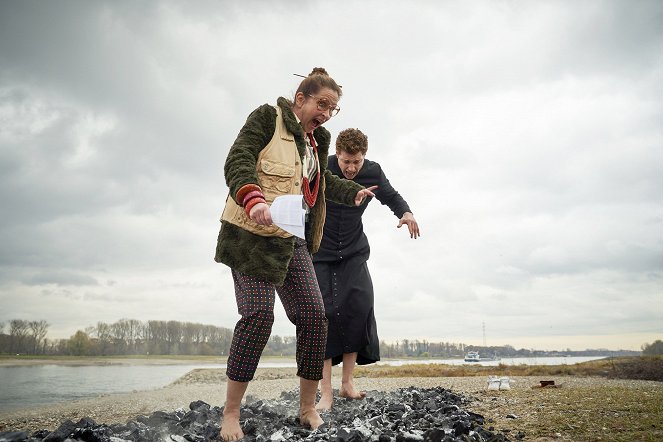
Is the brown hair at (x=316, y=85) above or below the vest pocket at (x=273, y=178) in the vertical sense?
above

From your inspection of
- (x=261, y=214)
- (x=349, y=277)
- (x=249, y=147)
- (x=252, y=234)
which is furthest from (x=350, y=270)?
(x=261, y=214)

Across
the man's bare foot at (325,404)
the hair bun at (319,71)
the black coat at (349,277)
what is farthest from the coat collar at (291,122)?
the man's bare foot at (325,404)

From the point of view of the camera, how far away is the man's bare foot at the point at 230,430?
250 centimetres

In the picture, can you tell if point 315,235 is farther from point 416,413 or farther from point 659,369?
point 659,369

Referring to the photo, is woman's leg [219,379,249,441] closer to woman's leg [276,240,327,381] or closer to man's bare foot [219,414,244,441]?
man's bare foot [219,414,244,441]

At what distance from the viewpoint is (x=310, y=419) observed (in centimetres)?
290

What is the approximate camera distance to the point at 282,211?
2.50m

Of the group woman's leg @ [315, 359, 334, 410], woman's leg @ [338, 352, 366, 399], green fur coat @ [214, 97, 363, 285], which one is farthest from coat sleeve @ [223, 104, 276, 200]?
woman's leg @ [338, 352, 366, 399]

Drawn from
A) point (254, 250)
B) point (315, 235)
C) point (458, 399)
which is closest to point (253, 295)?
point (254, 250)

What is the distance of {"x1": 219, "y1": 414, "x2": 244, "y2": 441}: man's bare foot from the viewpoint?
250 cm

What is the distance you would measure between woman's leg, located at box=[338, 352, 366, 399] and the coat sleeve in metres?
2.71

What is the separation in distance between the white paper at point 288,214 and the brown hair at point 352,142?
7.12 ft

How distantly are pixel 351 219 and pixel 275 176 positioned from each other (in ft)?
6.64

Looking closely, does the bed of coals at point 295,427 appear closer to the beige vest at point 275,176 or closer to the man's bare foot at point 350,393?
the man's bare foot at point 350,393
